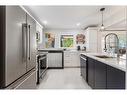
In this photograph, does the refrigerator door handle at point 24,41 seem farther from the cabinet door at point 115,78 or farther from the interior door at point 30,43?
the cabinet door at point 115,78

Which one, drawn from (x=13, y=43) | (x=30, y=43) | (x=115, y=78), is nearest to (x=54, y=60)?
(x=30, y=43)

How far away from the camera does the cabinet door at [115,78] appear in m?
1.94

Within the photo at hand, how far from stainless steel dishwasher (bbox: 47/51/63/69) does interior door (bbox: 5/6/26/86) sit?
6.00 metres

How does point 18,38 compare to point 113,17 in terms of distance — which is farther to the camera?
point 113,17

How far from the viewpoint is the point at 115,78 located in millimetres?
2160

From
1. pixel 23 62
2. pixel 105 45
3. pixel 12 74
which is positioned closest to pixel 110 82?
pixel 23 62

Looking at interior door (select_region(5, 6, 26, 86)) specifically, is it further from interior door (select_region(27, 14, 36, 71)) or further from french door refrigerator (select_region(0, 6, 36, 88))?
interior door (select_region(27, 14, 36, 71))

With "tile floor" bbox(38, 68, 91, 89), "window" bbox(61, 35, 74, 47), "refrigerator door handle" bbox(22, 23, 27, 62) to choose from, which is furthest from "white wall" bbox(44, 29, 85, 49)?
"refrigerator door handle" bbox(22, 23, 27, 62)

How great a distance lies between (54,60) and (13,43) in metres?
6.39

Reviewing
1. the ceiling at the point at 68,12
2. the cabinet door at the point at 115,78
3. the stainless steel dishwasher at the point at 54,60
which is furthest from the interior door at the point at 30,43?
the stainless steel dishwasher at the point at 54,60

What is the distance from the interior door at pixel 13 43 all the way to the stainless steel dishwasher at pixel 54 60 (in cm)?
600
